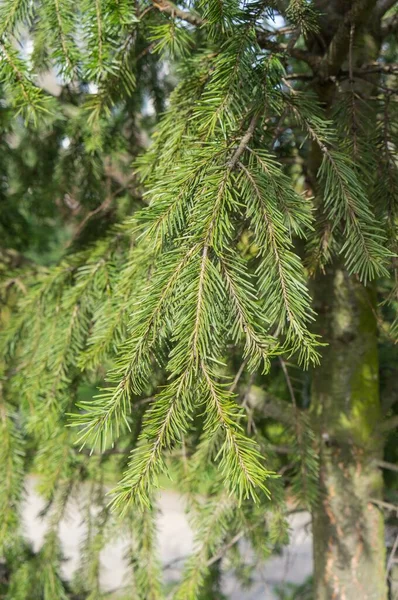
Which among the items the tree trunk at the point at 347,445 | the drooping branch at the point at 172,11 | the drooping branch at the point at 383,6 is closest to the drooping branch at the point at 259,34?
the drooping branch at the point at 172,11

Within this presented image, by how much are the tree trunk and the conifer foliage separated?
0.13m

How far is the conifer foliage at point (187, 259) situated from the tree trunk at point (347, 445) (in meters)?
0.13

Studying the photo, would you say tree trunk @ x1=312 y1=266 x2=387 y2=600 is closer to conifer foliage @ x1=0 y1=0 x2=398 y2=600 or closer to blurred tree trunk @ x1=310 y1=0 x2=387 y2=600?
blurred tree trunk @ x1=310 y1=0 x2=387 y2=600

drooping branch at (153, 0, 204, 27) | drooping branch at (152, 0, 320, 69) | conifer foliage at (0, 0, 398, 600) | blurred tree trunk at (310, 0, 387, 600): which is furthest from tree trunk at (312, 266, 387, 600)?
drooping branch at (153, 0, 204, 27)

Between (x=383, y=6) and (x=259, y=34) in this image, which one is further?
(x=383, y=6)

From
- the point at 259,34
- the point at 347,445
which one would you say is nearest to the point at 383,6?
the point at 259,34

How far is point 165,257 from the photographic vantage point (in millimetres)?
654

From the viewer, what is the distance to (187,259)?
628 millimetres

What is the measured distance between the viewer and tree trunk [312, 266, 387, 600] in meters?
1.25

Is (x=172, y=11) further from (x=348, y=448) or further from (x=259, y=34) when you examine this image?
(x=348, y=448)

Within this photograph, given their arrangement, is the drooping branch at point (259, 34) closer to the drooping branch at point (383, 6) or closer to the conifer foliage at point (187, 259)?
the conifer foliage at point (187, 259)

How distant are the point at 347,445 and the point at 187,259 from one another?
2.68 ft

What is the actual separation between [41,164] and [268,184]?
3.75 ft

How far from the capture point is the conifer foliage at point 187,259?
1.99ft
